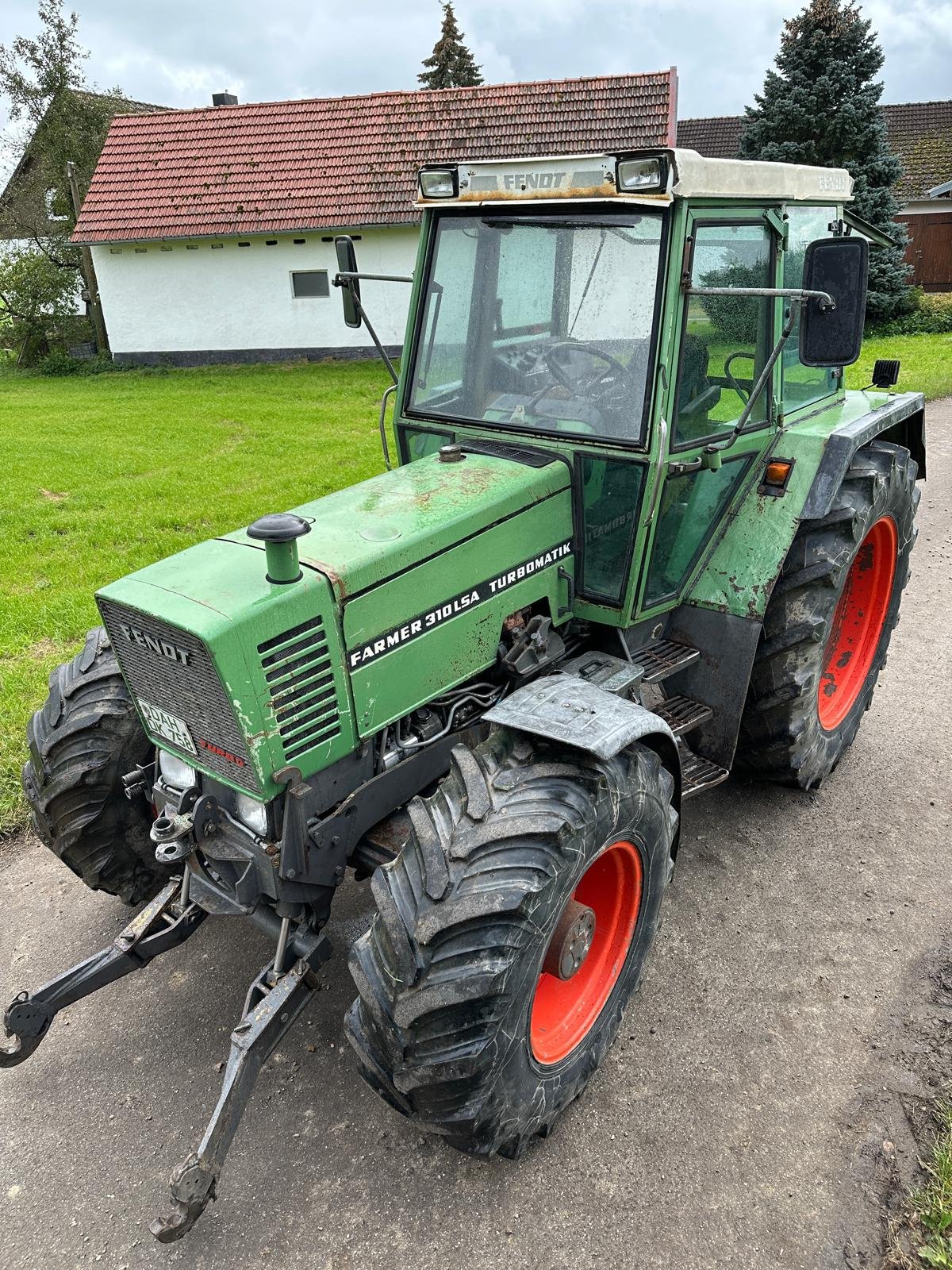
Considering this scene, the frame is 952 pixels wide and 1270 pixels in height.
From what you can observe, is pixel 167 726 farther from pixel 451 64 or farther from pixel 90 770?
pixel 451 64

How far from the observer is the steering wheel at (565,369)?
3.11 metres

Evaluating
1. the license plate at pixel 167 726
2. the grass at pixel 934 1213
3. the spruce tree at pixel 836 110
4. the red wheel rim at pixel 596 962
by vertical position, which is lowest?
the grass at pixel 934 1213

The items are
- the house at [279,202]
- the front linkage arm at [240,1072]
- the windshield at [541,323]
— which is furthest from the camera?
the house at [279,202]

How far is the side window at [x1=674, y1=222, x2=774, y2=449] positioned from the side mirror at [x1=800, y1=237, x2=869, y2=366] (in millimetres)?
259

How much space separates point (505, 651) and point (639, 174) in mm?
1544

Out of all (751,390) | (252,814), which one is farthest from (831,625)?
(252,814)

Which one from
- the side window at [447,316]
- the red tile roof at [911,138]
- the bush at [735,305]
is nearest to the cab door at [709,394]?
the bush at [735,305]

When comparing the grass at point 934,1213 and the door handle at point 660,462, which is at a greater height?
the door handle at point 660,462

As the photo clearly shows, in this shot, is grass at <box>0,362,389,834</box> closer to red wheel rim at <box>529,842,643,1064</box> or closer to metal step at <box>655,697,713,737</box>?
red wheel rim at <box>529,842,643,1064</box>

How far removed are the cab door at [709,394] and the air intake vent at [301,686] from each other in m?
1.26

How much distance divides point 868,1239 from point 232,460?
9449 mm

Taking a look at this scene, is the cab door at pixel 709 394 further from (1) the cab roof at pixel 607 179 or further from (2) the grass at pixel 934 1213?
(2) the grass at pixel 934 1213

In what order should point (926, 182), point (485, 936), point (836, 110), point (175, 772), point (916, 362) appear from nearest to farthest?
point (485, 936)
point (175, 772)
point (916, 362)
point (836, 110)
point (926, 182)

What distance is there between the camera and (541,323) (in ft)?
10.7
